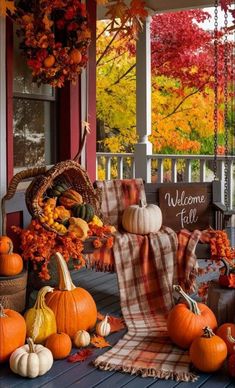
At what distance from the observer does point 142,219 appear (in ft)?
13.5

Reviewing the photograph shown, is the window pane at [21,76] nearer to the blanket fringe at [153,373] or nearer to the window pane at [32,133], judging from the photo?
the window pane at [32,133]

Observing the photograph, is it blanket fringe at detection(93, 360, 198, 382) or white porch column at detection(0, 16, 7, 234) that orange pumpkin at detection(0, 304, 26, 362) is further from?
white porch column at detection(0, 16, 7, 234)

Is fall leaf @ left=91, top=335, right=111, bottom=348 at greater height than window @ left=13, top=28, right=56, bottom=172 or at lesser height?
lesser

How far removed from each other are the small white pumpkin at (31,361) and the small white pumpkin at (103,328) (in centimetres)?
51

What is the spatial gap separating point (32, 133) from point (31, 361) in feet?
7.08

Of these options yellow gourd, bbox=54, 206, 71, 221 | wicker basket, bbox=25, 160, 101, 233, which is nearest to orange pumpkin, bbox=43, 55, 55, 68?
wicker basket, bbox=25, 160, 101, 233

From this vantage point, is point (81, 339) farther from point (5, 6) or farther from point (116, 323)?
point (5, 6)

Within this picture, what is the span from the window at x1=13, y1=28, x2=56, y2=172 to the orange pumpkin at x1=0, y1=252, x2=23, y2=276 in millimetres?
965

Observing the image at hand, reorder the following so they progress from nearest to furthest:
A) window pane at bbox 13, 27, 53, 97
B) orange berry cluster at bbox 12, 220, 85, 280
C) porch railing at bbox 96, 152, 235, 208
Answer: orange berry cluster at bbox 12, 220, 85, 280
window pane at bbox 13, 27, 53, 97
porch railing at bbox 96, 152, 235, 208

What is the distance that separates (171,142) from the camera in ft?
28.1

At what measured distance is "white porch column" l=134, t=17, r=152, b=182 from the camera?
22.6 feet

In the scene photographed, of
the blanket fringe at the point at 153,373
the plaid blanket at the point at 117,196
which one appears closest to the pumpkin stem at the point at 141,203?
the plaid blanket at the point at 117,196

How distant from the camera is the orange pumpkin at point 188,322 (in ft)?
10.6

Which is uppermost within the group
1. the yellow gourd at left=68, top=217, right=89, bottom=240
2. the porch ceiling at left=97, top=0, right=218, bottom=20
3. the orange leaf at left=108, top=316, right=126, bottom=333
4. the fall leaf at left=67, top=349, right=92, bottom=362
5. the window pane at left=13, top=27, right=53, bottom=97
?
the porch ceiling at left=97, top=0, right=218, bottom=20
